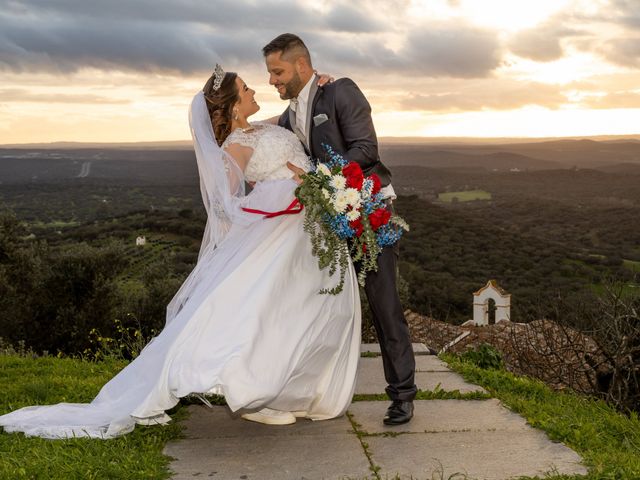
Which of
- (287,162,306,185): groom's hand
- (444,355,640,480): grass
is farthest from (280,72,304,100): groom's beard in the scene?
(444,355,640,480): grass

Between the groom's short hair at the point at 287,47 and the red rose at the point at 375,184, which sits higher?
the groom's short hair at the point at 287,47

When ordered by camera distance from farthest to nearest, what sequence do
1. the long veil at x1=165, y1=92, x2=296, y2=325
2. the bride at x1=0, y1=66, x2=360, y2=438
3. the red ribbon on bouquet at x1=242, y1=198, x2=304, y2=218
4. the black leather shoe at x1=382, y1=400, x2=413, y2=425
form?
the black leather shoe at x1=382, y1=400, x2=413, y2=425 < the long veil at x1=165, y1=92, x2=296, y2=325 < the red ribbon on bouquet at x1=242, y1=198, x2=304, y2=218 < the bride at x1=0, y1=66, x2=360, y2=438

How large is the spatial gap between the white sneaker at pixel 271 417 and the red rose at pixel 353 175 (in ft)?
5.74

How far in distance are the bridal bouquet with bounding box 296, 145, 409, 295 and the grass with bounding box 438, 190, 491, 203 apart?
220ft

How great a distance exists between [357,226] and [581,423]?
209 cm

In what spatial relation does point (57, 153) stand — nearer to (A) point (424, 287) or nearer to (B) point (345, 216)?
(A) point (424, 287)

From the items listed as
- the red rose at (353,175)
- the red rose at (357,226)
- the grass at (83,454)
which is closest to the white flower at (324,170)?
the red rose at (353,175)

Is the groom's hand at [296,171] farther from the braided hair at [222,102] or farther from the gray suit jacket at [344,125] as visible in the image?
the braided hair at [222,102]

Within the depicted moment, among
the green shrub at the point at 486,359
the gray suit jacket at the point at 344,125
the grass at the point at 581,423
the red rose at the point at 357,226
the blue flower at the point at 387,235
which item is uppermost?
the gray suit jacket at the point at 344,125

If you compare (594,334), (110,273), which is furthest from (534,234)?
(594,334)

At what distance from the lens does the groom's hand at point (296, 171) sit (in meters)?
5.10

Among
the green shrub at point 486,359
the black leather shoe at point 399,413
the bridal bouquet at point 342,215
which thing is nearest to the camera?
the bridal bouquet at point 342,215

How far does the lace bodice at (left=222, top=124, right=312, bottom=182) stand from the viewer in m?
5.24

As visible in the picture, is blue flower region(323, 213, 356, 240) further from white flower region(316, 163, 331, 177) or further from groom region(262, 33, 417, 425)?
groom region(262, 33, 417, 425)
